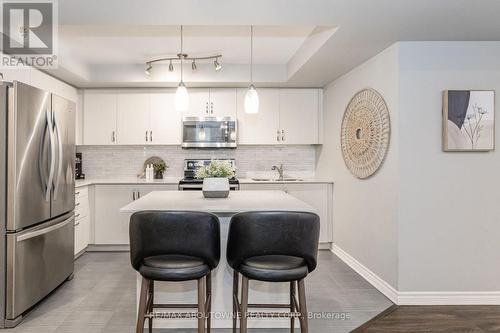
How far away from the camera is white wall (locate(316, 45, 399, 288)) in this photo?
3.05 metres

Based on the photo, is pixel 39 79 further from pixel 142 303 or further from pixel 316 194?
pixel 316 194

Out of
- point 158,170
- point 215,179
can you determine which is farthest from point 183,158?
point 215,179

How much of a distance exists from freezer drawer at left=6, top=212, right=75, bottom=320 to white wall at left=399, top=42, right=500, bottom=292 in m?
2.96

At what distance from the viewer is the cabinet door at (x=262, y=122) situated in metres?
4.94

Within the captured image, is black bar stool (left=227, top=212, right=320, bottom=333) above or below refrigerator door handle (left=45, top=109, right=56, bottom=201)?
below

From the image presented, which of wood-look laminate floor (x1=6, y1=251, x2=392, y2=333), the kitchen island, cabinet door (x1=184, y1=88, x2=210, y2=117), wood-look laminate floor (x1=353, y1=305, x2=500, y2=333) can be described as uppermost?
cabinet door (x1=184, y1=88, x2=210, y2=117)

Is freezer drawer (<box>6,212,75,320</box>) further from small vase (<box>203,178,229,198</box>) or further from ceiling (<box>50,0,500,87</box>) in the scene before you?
ceiling (<box>50,0,500,87</box>)

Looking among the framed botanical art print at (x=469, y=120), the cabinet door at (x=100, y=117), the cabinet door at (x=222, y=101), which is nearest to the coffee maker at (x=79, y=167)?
the cabinet door at (x=100, y=117)

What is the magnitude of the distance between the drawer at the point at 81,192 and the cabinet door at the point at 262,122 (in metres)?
2.06

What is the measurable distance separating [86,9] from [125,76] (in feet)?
7.56

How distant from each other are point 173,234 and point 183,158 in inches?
130

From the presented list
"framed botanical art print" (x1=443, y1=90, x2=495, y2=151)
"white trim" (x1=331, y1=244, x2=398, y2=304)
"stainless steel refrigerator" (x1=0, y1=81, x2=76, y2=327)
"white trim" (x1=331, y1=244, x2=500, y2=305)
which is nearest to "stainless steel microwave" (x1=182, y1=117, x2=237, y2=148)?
"stainless steel refrigerator" (x1=0, y1=81, x2=76, y2=327)

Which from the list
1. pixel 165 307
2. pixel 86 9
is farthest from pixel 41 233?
pixel 86 9

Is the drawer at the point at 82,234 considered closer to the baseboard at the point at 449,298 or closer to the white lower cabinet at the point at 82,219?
the white lower cabinet at the point at 82,219
